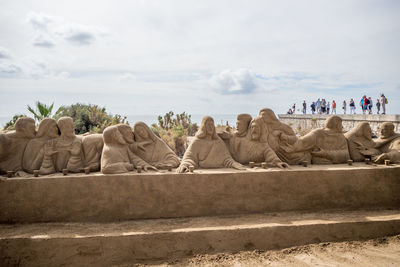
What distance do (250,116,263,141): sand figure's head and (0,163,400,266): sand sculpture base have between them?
2.49ft

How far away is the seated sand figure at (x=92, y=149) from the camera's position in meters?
4.77

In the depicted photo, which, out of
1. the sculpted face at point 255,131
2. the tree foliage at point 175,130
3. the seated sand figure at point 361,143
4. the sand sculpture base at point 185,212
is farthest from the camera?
the tree foliage at point 175,130

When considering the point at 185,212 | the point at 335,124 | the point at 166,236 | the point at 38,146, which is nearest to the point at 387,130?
the point at 335,124

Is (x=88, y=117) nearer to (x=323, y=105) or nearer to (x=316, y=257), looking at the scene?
(x=316, y=257)

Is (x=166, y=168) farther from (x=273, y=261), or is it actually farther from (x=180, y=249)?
(x=273, y=261)

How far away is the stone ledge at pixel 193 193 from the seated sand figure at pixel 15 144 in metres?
0.60

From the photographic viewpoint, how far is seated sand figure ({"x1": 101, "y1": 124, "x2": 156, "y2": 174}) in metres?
4.45

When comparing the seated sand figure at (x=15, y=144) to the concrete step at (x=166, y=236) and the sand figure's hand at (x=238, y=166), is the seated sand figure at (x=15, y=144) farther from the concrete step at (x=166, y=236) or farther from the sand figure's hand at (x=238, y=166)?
the sand figure's hand at (x=238, y=166)

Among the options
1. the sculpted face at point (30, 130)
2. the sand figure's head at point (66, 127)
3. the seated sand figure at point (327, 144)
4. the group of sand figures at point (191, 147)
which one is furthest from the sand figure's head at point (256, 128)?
the sculpted face at point (30, 130)

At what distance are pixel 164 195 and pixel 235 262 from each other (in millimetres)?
1444

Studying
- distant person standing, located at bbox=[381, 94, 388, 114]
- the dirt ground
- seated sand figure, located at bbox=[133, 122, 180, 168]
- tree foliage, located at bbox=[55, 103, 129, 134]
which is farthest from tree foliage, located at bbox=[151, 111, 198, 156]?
distant person standing, located at bbox=[381, 94, 388, 114]

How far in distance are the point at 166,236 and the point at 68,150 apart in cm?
227

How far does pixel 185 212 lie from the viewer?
4.47 metres

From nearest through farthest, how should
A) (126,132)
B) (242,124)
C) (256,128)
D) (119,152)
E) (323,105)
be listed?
1. (119,152)
2. (126,132)
3. (256,128)
4. (242,124)
5. (323,105)
